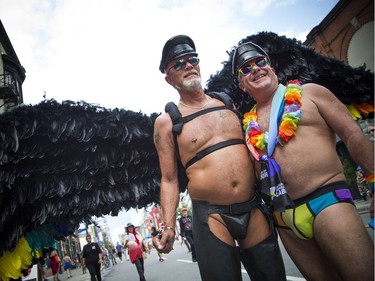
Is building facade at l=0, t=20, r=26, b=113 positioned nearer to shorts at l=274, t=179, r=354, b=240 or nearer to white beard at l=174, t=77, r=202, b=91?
white beard at l=174, t=77, r=202, b=91

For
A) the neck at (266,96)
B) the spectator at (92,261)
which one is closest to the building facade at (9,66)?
the spectator at (92,261)

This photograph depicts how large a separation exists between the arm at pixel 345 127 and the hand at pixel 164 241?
1340 millimetres

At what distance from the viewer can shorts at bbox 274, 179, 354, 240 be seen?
1720 millimetres

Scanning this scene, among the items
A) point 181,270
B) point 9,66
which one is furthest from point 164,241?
point 9,66

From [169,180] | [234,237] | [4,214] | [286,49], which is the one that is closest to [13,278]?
[4,214]

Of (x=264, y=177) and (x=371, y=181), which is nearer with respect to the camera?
(x=371, y=181)

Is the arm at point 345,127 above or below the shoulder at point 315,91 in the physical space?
below

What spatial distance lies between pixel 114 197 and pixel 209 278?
4.17 ft

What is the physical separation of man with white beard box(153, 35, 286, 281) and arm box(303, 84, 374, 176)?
2.04 feet

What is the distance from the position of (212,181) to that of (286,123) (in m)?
0.66

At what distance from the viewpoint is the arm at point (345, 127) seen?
1.69m

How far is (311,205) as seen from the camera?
1776 millimetres

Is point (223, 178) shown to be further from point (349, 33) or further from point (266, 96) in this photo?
point (349, 33)

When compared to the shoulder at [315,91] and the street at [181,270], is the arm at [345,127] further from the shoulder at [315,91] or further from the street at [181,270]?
the street at [181,270]
